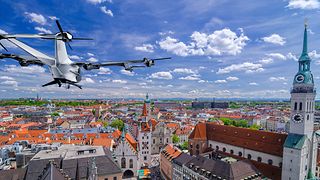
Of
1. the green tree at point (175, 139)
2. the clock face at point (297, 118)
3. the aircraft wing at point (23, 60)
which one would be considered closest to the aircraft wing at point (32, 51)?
the aircraft wing at point (23, 60)

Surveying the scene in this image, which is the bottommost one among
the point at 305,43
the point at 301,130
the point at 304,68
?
the point at 301,130

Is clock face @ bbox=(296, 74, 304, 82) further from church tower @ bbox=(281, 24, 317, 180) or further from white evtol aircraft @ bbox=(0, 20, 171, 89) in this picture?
white evtol aircraft @ bbox=(0, 20, 171, 89)

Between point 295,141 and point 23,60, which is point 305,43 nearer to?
point 295,141

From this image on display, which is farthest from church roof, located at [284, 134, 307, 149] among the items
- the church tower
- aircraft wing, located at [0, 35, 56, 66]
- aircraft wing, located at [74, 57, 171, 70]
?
aircraft wing, located at [0, 35, 56, 66]

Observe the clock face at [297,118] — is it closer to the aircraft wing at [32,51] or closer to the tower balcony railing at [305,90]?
the tower balcony railing at [305,90]

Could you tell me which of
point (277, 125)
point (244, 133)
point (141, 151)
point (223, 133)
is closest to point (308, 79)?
point (244, 133)

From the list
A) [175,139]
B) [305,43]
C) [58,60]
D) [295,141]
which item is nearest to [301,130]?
[295,141]

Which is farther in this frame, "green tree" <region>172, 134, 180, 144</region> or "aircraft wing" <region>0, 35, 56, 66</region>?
"green tree" <region>172, 134, 180, 144</region>
